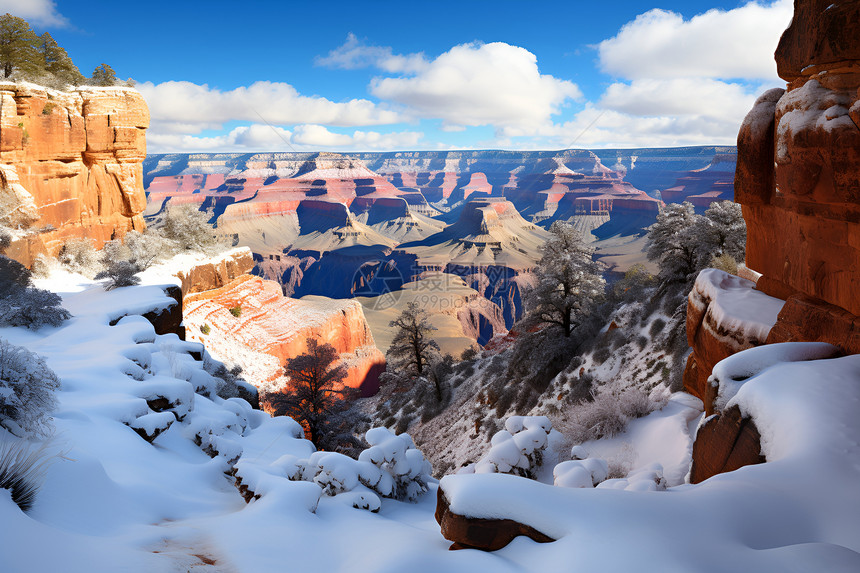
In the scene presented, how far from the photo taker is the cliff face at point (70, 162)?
20.2m

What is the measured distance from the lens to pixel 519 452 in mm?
7062

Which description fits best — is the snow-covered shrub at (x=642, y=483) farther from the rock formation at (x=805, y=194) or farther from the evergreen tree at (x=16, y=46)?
the evergreen tree at (x=16, y=46)

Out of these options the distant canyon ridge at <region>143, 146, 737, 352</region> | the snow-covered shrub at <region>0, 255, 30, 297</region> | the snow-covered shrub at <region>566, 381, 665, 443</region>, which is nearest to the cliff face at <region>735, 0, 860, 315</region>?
the snow-covered shrub at <region>566, 381, 665, 443</region>

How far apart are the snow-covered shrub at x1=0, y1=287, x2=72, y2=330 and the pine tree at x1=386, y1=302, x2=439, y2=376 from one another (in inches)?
511

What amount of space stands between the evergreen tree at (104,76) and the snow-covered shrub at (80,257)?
10208 millimetres

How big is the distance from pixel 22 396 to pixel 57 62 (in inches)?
1222

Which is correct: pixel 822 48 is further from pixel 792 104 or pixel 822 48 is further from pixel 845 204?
pixel 845 204

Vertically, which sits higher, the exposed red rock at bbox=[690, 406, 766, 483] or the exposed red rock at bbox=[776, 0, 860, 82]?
the exposed red rock at bbox=[776, 0, 860, 82]

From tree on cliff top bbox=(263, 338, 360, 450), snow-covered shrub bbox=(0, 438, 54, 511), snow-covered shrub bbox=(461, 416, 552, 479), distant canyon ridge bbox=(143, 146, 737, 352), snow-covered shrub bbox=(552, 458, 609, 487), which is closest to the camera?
snow-covered shrub bbox=(0, 438, 54, 511)

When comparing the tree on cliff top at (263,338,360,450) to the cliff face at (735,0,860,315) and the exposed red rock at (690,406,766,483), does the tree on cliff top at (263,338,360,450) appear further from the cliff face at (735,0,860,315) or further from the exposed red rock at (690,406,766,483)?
the cliff face at (735,0,860,315)

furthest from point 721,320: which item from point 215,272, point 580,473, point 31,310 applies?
point 215,272

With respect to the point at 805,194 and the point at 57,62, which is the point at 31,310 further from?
the point at 57,62

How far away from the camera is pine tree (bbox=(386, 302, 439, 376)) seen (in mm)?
22052

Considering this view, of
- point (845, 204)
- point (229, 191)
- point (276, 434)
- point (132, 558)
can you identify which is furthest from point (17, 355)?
point (229, 191)
